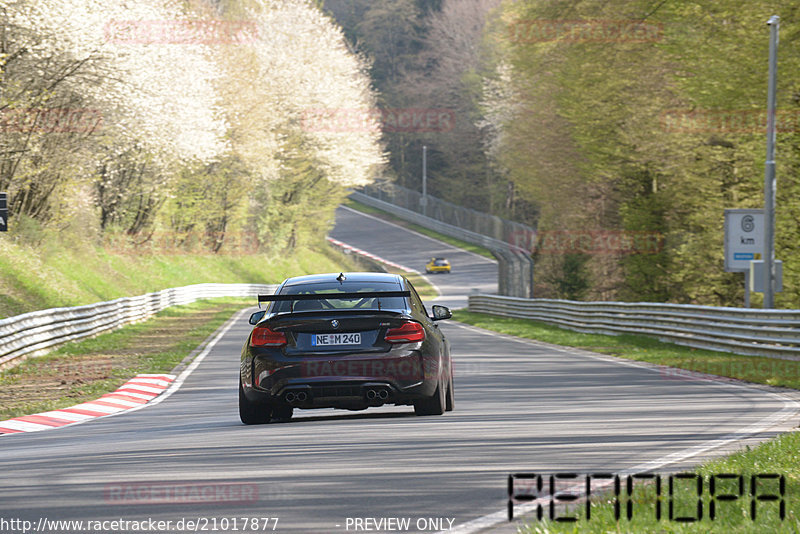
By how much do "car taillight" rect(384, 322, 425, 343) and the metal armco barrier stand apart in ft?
132

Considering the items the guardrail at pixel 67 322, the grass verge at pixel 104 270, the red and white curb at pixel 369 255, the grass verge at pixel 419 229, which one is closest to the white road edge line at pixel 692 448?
the guardrail at pixel 67 322

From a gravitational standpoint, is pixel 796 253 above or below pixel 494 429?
above

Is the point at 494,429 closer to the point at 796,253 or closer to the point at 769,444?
the point at 769,444

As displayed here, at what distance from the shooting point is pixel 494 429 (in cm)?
1165

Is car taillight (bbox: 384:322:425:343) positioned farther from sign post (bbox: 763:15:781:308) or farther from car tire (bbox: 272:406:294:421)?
sign post (bbox: 763:15:781:308)

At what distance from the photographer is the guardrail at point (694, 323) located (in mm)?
22578

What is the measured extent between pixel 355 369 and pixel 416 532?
17.1ft

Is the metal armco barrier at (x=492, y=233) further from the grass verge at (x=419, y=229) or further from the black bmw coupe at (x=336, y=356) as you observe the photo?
the black bmw coupe at (x=336, y=356)

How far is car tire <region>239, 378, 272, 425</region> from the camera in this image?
1240 cm

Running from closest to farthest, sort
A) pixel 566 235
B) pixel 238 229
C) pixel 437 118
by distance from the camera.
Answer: pixel 566 235
pixel 238 229
pixel 437 118

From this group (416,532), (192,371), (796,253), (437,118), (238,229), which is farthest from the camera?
(437,118)

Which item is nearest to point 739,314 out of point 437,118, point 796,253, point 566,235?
point 796,253

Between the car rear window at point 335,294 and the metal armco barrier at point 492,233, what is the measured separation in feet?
130

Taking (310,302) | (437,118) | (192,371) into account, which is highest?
(437,118)
